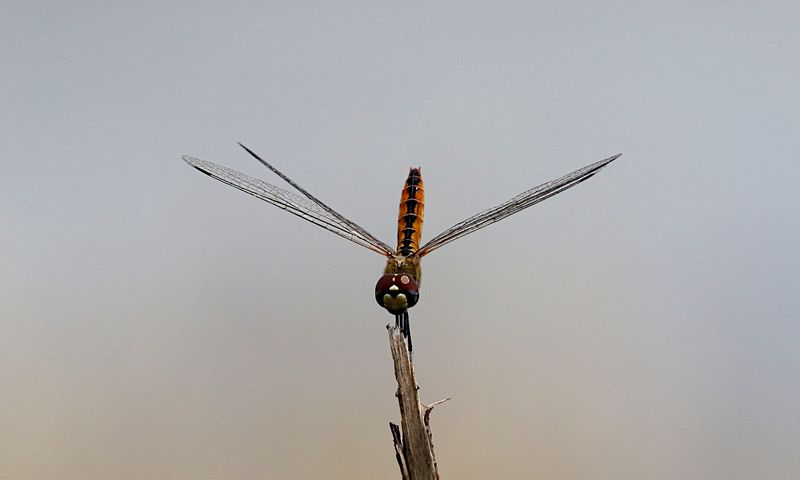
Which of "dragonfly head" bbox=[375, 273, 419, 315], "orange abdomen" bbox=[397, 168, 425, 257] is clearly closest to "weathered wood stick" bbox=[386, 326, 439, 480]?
"dragonfly head" bbox=[375, 273, 419, 315]

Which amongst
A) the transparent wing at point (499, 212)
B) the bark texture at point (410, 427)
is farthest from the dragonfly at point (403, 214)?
the bark texture at point (410, 427)

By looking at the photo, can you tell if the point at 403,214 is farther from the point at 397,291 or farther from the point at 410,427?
the point at 410,427

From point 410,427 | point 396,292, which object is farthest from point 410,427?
point 396,292

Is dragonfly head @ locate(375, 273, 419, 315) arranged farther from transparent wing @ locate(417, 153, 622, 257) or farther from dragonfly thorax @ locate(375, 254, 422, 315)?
transparent wing @ locate(417, 153, 622, 257)

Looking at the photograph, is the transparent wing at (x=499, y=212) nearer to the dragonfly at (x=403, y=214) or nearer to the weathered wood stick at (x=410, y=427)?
the dragonfly at (x=403, y=214)

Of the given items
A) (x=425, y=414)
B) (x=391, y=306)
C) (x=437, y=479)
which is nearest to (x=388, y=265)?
(x=391, y=306)
